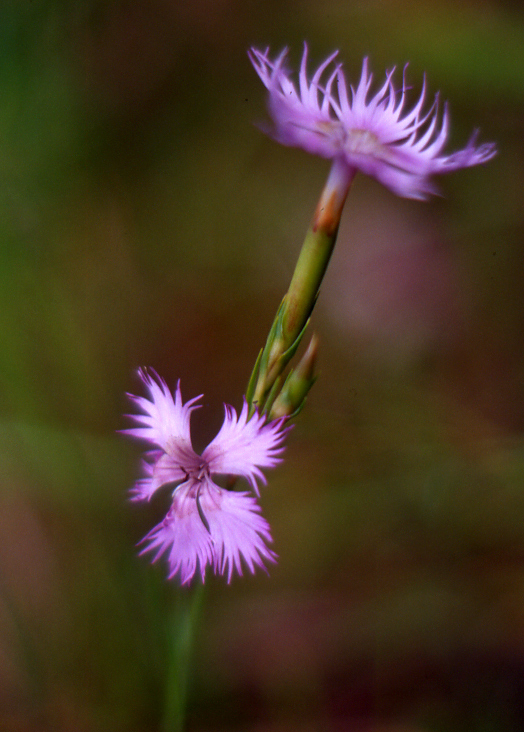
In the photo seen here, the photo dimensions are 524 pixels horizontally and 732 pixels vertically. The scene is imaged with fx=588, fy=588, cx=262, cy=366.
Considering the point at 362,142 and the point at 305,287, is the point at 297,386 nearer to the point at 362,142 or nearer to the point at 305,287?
the point at 305,287

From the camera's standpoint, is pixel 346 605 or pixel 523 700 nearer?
pixel 523 700

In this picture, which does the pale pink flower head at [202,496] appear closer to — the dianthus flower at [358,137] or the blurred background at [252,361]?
the dianthus flower at [358,137]

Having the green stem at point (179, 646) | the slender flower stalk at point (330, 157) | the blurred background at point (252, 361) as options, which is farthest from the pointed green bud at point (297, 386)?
the blurred background at point (252, 361)

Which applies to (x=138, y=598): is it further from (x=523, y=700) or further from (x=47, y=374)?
(x=523, y=700)

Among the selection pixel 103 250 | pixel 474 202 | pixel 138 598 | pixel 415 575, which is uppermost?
pixel 474 202

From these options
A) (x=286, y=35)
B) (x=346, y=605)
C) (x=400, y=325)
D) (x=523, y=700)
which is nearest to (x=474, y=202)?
(x=400, y=325)

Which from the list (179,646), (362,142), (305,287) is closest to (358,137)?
(362,142)

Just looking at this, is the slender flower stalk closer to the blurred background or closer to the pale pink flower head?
the pale pink flower head
